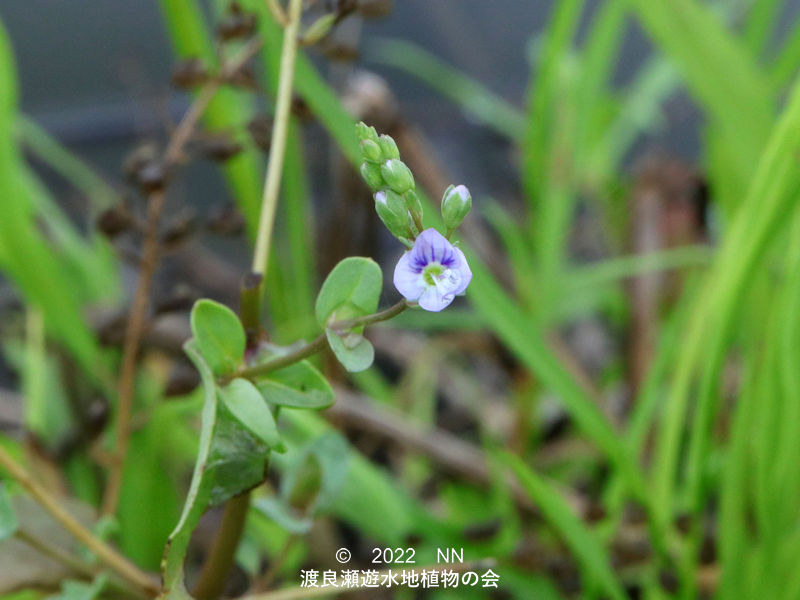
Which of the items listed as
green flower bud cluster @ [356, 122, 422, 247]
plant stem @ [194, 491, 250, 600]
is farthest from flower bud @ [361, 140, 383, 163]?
plant stem @ [194, 491, 250, 600]

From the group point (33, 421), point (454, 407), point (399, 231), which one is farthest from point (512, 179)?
point (399, 231)

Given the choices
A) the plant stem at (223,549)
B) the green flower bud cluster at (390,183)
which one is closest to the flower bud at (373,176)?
the green flower bud cluster at (390,183)

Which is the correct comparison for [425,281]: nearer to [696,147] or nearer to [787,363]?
[787,363]

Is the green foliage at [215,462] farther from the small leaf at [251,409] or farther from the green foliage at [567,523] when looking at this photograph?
the green foliage at [567,523]

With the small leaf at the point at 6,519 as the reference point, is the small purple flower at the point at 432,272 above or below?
above

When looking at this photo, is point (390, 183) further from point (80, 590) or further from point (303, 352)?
point (80, 590)

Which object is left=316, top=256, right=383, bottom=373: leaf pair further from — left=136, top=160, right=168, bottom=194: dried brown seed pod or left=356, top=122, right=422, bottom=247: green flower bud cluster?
left=136, top=160, right=168, bottom=194: dried brown seed pod
